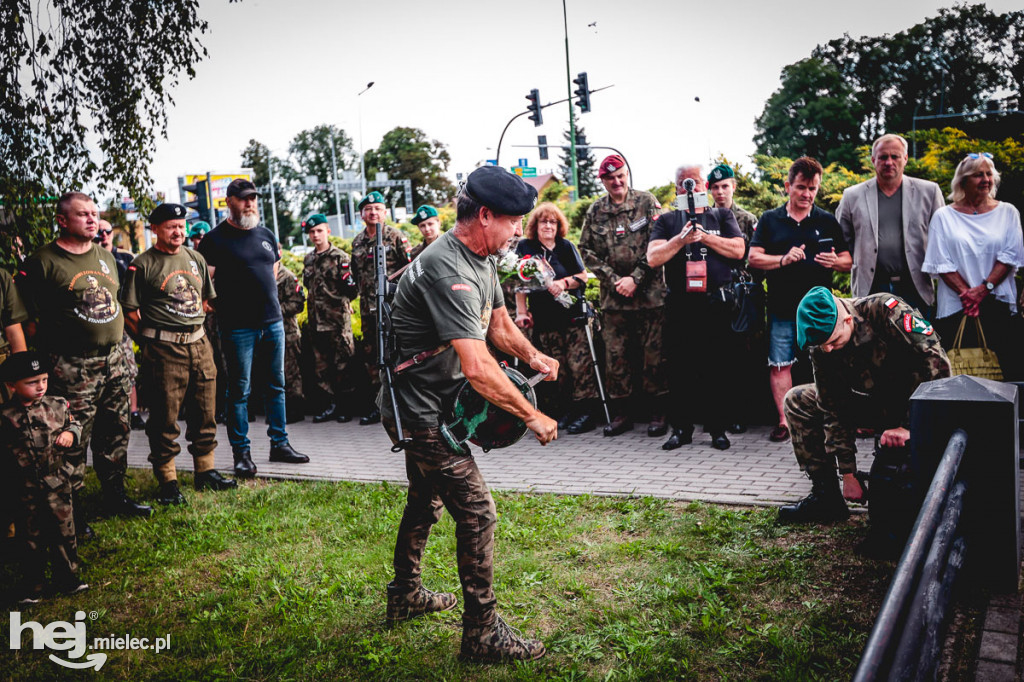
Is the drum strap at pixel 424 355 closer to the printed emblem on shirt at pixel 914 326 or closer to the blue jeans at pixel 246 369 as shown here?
the printed emblem on shirt at pixel 914 326

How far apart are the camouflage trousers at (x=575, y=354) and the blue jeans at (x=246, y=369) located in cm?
261

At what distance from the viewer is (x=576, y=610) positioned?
4105 millimetres

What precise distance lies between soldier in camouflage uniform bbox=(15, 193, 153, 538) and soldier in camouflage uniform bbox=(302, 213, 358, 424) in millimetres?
3826

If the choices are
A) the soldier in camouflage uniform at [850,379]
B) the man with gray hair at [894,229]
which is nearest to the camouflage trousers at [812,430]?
the soldier in camouflage uniform at [850,379]

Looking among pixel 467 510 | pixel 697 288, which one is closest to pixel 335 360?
pixel 697 288

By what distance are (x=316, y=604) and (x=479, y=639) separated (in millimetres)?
1196

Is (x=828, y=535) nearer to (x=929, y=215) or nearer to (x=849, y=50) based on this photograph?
(x=929, y=215)

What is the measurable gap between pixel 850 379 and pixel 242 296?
16.4 feet

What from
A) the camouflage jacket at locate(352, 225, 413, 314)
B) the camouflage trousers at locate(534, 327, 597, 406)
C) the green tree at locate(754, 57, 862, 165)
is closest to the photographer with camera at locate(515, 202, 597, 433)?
the camouflage trousers at locate(534, 327, 597, 406)

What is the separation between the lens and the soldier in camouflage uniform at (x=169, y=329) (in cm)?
622

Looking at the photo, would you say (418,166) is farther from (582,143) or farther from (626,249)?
(626,249)

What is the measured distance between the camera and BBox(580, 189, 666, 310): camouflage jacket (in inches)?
300

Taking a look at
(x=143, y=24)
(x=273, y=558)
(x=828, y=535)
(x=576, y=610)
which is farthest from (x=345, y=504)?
(x=143, y=24)

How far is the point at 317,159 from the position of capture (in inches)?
3386
